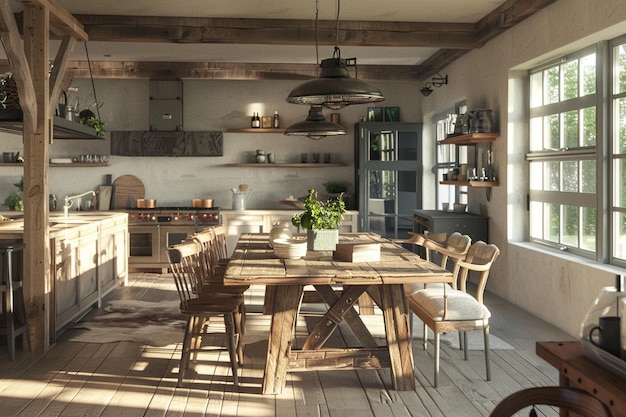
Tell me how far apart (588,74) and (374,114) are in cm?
477

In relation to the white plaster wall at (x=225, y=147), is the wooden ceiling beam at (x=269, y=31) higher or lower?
higher

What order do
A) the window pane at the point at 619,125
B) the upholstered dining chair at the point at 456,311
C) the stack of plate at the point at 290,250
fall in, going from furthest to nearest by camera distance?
the window pane at the point at 619,125, the stack of plate at the point at 290,250, the upholstered dining chair at the point at 456,311

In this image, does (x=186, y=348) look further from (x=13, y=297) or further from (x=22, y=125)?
(x=22, y=125)

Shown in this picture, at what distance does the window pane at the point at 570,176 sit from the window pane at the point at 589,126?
282mm

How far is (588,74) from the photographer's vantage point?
562cm

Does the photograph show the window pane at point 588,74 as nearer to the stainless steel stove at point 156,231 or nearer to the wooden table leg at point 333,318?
the wooden table leg at point 333,318

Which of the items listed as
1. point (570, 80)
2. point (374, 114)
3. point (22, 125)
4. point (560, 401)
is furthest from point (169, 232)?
point (560, 401)

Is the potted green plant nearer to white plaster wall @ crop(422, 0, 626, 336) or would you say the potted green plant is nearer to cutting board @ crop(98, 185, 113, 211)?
white plaster wall @ crop(422, 0, 626, 336)

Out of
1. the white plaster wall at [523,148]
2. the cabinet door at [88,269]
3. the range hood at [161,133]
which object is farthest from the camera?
the range hood at [161,133]

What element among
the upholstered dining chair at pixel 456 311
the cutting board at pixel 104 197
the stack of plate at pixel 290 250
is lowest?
the upholstered dining chair at pixel 456 311

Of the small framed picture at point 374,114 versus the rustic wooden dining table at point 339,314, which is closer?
the rustic wooden dining table at point 339,314

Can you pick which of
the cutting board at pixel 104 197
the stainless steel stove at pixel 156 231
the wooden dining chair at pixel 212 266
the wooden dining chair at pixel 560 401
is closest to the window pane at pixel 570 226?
the wooden dining chair at pixel 212 266

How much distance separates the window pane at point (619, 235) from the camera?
5152 millimetres

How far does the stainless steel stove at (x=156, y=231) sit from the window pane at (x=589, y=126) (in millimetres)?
5330
